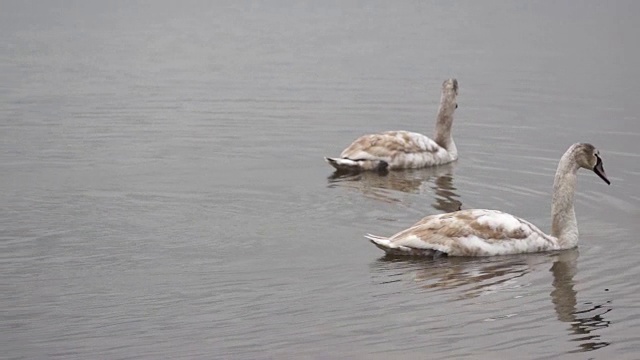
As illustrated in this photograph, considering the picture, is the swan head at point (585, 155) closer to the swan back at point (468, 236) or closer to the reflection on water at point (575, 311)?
the swan back at point (468, 236)

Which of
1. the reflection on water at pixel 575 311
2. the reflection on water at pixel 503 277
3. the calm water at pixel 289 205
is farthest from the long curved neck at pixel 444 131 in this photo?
the reflection on water at pixel 575 311

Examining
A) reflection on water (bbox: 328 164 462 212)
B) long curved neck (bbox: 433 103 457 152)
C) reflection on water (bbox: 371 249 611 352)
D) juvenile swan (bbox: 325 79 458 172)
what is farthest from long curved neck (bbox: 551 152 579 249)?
long curved neck (bbox: 433 103 457 152)

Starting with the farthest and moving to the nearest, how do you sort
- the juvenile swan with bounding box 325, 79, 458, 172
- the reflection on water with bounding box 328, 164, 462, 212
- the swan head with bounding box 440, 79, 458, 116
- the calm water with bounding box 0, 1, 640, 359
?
1. the swan head with bounding box 440, 79, 458, 116
2. the juvenile swan with bounding box 325, 79, 458, 172
3. the reflection on water with bounding box 328, 164, 462, 212
4. the calm water with bounding box 0, 1, 640, 359

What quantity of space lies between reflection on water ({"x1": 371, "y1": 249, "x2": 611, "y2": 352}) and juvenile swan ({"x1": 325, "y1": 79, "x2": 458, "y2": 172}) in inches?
235

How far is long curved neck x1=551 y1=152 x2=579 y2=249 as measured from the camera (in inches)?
631

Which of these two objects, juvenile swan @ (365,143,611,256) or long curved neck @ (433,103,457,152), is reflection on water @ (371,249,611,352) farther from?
long curved neck @ (433,103,457,152)

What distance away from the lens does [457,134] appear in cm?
2612

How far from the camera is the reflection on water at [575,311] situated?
485 inches

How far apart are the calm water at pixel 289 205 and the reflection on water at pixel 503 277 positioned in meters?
0.04

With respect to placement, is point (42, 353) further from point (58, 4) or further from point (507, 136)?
point (58, 4)

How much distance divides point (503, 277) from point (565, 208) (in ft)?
6.57

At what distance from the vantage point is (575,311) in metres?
13.3

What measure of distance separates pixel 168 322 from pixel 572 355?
3664 millimetres

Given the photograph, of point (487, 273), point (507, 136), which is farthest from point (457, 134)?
point (487, 273)
